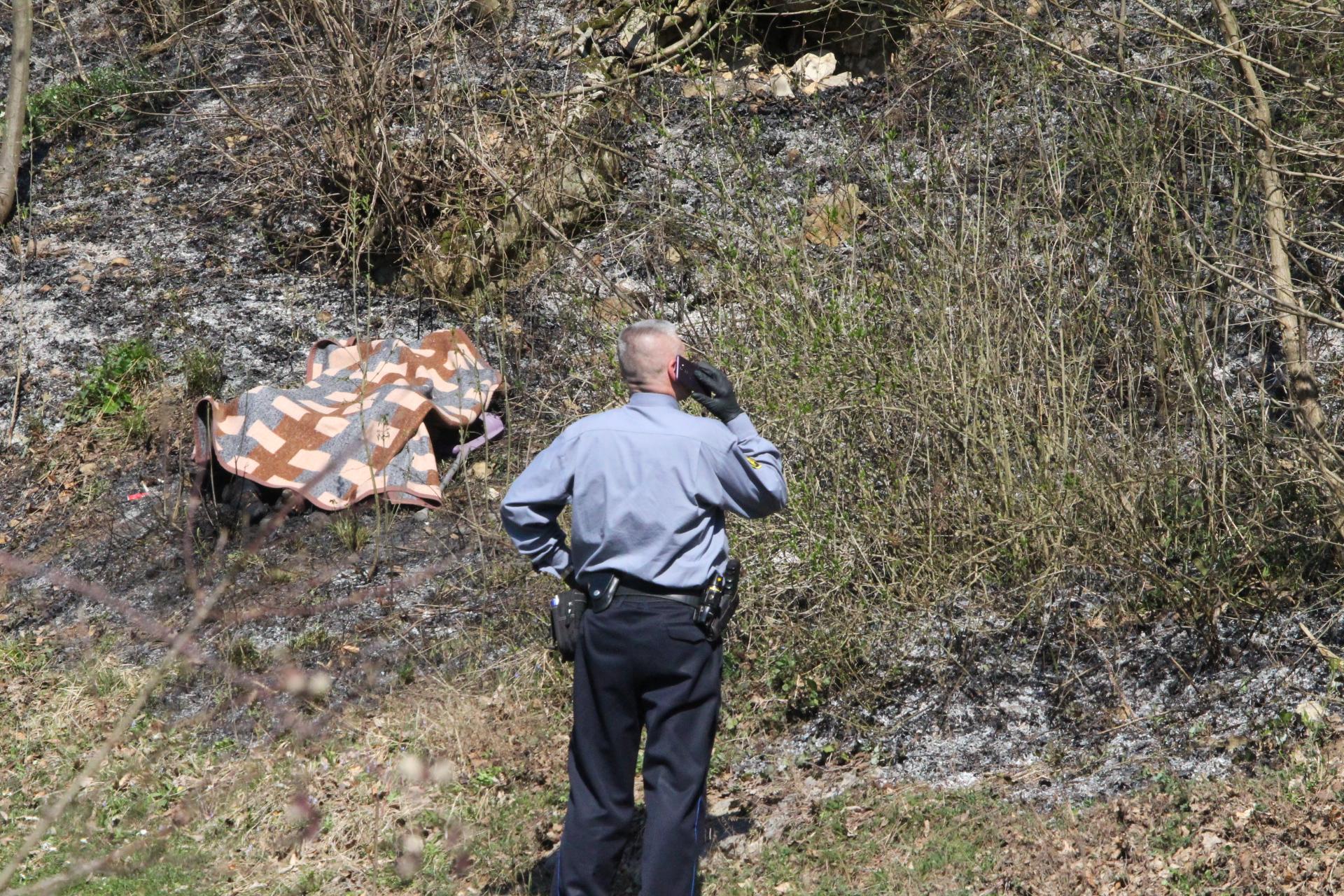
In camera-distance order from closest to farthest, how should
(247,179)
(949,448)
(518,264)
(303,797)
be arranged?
(303,797)
(949,448)
(518,264)
(247,179)

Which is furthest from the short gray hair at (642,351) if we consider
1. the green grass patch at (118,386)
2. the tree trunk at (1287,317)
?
the green grass patch at (118,386)

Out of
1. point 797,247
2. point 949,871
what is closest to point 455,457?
point 797,247

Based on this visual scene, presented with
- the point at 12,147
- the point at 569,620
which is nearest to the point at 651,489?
the point at 569,620

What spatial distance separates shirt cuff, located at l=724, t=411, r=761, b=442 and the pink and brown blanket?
3545 mm

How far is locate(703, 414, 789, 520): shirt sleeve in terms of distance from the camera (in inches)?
146

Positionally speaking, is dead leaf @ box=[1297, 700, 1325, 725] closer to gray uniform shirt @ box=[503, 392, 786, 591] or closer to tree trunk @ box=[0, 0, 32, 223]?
gray uniform shirt @ box=[503, 392, 786, 591]

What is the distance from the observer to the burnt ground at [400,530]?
5055 mm

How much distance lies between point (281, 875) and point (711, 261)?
3.64 metres

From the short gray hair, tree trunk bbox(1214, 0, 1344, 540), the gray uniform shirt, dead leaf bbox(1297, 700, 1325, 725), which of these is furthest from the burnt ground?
the short gray hair

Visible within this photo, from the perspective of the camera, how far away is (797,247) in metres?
6.38

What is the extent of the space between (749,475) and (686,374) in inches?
14.2

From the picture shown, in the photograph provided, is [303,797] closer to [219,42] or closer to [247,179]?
[247,179]

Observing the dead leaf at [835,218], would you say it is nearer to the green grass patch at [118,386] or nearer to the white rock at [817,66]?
the white rock at [817,66]

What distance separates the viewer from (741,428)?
12.5ft
